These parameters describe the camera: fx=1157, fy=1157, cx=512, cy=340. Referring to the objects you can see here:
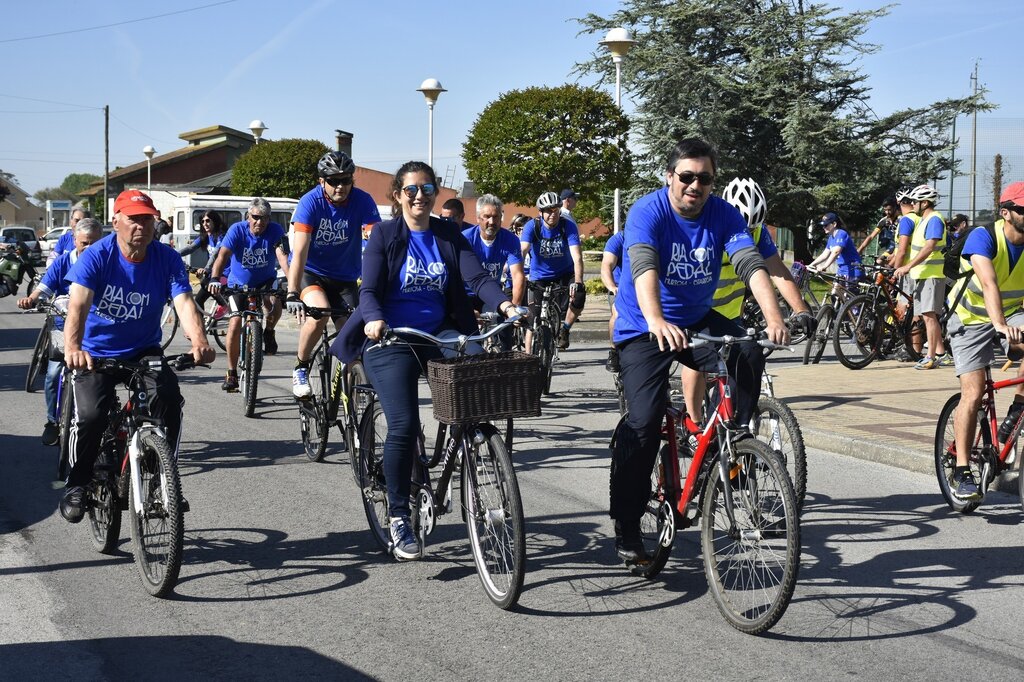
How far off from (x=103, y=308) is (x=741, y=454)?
3.13 m

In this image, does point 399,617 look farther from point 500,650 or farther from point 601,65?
point 601,65

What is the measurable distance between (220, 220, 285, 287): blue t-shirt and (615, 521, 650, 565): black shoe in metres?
6.55

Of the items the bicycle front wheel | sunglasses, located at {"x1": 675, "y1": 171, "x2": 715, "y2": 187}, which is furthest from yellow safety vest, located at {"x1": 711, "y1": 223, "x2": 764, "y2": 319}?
the bicycle front wheel

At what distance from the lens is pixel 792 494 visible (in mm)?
4172

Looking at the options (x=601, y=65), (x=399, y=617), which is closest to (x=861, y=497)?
(x=399, y=617)

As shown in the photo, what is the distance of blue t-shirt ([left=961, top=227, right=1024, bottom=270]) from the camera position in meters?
6.36

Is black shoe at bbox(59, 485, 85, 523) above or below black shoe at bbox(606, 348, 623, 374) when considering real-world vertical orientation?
below

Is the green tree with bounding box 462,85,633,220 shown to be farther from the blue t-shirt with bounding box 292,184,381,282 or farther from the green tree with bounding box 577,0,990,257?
the blue t-shirt with bounding box 292,184,381,282

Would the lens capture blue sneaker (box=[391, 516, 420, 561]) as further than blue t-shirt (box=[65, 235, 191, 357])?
No

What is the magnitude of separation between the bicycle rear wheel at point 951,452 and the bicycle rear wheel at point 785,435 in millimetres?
882

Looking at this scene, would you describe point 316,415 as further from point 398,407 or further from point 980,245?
point 980,245

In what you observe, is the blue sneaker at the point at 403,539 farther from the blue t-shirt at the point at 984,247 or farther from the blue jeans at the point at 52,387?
the blue jeans at the point at 52,387

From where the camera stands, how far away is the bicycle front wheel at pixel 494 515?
4.68 metres

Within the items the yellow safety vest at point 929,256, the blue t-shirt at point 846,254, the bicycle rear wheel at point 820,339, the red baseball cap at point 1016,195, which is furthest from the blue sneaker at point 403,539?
the blue t-shirt at point 846,254
